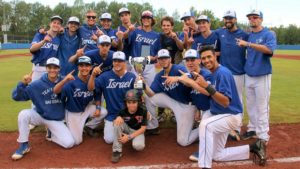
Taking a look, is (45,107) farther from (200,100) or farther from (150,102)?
(200,100)

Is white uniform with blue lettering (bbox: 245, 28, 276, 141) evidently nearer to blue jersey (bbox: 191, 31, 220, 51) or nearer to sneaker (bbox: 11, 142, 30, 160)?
blue jersey (bbox: 191, 31, 220, 51)

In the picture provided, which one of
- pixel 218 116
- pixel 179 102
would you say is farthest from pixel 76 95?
pixel 218 116

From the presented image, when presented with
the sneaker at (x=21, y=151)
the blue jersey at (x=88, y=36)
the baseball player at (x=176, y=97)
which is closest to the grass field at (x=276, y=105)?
the sneaker at (x=21, y=151)

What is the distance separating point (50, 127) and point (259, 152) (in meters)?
3.70

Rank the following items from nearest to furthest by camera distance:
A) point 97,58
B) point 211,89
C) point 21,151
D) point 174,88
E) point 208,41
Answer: point 211,89 < point 21,151 < point 174,88 < point 97,58 < point 208,41

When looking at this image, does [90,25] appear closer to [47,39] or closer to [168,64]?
[47,39]

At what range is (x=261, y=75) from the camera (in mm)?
6023

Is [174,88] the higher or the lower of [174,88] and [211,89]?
the lower

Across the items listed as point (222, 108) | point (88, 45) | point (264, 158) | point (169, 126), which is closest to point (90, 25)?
point (88, 45)

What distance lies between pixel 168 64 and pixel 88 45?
2.10 metres

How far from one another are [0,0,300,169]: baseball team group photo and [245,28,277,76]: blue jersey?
0.02 metres

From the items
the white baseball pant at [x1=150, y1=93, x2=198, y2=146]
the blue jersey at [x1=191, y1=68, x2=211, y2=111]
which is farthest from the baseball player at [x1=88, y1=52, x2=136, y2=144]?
the blue jersey at [x1=191, y1=68, x2=211, y2=111]

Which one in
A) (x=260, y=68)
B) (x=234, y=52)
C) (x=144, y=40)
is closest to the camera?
(x=260, y=68)

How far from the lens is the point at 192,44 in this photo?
7.05m
